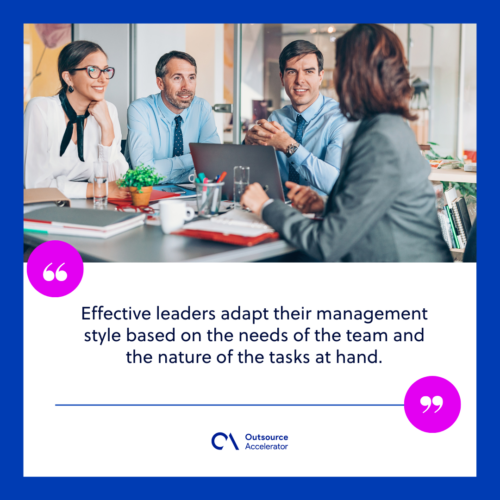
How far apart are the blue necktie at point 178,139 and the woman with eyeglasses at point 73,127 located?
21.1 inches

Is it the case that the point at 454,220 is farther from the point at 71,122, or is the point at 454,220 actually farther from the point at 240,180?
the point at 71,122

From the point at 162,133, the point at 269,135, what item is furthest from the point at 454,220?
the point at 162,133

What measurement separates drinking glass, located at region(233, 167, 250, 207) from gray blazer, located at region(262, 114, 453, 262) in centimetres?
42

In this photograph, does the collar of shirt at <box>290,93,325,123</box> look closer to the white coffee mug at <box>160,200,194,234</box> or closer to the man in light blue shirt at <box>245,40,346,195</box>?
the man in light blue shirt at <box>245,40,346,195</box>

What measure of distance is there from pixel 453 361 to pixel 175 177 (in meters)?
1.91

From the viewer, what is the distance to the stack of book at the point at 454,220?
2.80 m

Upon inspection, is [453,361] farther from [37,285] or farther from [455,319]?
[37,285]

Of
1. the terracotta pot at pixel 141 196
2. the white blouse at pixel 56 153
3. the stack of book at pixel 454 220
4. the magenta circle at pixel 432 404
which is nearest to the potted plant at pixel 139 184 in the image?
the terracotta pot at pixel 141 196

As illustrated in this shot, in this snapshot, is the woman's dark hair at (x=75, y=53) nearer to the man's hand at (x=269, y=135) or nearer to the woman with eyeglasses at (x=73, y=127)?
the woman with eyeglasses at (x=73, y=127)

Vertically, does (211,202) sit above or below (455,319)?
above

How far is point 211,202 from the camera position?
1784 mm

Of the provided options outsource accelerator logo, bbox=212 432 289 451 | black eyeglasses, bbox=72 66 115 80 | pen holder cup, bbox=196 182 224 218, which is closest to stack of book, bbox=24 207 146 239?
pen holder cup, bbox=196 182 224 218

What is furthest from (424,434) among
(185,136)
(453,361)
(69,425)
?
(185,136)

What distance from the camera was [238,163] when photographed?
1873 mm
